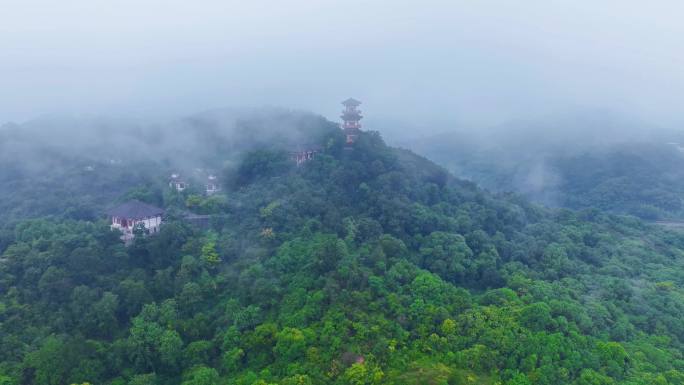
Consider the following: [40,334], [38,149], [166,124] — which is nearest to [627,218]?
[40,334]

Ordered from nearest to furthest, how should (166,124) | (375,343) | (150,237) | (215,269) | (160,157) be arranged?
(375,343) → (215,269) → (150,237) → (160,157) → (166,124)

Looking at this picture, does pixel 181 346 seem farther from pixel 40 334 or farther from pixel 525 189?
pixel 525 189

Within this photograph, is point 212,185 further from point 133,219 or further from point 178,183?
point 133,219

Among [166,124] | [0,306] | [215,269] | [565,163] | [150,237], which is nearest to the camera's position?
Result: [0,306]

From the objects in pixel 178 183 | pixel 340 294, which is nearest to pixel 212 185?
pixel 178 183

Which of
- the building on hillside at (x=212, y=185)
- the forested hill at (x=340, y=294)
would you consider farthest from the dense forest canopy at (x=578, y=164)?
the building on hillside at (x=212, y=185)

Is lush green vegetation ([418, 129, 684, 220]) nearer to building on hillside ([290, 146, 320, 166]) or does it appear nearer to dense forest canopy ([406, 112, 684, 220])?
dense forest canopy ([406, 112, 684, 220])
